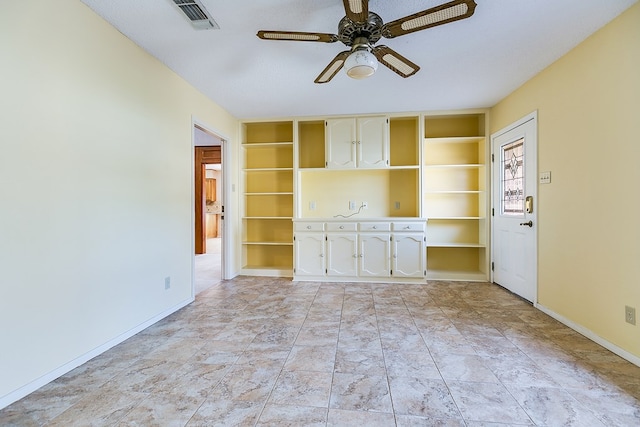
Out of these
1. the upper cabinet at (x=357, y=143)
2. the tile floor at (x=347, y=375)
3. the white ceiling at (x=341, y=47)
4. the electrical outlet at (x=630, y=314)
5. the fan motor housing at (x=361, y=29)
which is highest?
the white ceiling at (x=341, y=47)

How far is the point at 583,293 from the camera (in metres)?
2.41

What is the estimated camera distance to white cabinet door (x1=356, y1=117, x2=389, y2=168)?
4148mm

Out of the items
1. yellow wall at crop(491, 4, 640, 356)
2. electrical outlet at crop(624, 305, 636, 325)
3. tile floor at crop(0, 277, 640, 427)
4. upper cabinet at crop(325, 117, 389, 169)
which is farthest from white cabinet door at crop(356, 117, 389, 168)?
electrical outlet at crop(624, 305, 636, 325)

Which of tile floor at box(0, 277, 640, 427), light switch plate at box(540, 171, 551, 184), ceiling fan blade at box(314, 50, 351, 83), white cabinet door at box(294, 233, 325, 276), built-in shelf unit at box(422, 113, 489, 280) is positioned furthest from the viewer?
built-in shelf unit at box(422, 113, 489, 280)

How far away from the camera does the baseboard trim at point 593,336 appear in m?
1.96

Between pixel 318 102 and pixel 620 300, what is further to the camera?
pixel 318 102

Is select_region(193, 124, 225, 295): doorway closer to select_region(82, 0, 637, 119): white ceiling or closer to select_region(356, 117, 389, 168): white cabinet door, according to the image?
select_region(82, 0, 637, 119): white ceiling

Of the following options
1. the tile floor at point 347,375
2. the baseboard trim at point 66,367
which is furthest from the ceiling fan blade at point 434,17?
the baseboard trim at point 66,367

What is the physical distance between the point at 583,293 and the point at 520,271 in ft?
3.15

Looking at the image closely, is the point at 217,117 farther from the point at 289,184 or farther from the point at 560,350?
the point at 560,350

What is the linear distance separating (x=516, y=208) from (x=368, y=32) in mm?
2741

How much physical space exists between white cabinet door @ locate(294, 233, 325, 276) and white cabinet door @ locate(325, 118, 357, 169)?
1.09 meters

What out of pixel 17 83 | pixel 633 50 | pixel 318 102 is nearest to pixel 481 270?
pixel 633 50

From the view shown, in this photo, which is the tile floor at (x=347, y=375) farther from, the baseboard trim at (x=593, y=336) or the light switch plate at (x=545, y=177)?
the light switch plate at (x=545, y=177)
